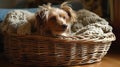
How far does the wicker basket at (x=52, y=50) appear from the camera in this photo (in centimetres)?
164

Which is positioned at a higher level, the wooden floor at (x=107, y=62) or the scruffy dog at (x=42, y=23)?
the scruffy dog at (x=42, y=23)

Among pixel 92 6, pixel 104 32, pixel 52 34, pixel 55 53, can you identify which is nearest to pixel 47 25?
pixel 52 34

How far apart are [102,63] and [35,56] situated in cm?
50

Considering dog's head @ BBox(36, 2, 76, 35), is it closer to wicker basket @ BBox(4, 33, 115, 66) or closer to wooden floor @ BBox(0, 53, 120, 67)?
wicker basket @ BBox(4, 33, 115, 66)

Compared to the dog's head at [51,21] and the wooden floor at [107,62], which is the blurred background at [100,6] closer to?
the wooden floor at [107,62]

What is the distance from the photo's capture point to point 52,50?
5.40ft

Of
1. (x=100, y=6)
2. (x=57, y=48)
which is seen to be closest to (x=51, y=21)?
(x=57, y=48)

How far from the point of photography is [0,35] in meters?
1.95

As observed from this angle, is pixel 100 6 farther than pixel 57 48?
Yes

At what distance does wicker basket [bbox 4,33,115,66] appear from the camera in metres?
1.64

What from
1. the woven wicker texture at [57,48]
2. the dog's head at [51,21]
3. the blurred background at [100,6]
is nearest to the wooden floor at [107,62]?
the woven wicker texture at [57,48]

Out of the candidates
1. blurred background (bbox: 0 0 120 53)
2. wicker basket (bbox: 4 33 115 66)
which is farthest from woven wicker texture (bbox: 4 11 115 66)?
blurred background (bbox: 0 0 120 53)

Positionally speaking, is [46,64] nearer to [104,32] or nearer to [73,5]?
[104,32]

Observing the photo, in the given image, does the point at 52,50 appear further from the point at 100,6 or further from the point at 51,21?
the point at 100,6
